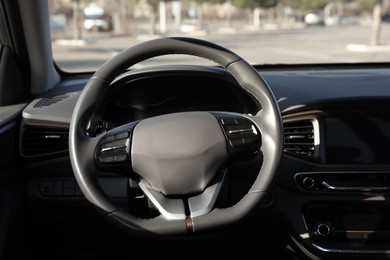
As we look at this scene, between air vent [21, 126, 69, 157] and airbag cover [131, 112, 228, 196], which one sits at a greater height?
airbag cover [131, 112, 228, 196]

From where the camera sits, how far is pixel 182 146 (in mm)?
2037

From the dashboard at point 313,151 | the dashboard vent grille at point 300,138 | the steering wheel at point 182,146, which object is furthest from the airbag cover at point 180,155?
the dashboard vent grille at point 300,138

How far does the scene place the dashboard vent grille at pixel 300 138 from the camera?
2.72 meters

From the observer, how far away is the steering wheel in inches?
78.0

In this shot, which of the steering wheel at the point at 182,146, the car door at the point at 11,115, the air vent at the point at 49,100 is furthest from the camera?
the air vent at the point at 49,100

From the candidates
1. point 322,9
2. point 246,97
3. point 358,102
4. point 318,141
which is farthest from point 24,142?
point 322,9

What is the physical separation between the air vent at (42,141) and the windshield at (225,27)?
0.44 m

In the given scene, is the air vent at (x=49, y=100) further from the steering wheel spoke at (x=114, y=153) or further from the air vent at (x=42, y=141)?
the steering wheel spoke at (x=114, y=153)

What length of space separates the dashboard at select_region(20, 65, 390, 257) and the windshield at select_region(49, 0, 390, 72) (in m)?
0.24

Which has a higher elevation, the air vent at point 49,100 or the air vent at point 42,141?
the air vent at point 49,100

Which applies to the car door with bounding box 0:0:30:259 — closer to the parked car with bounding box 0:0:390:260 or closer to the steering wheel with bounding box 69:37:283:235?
the parked car with bounding box 0:0:390:260

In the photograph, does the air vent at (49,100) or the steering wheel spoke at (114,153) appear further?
the air vent at (49,100)

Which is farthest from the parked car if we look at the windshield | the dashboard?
the windshield

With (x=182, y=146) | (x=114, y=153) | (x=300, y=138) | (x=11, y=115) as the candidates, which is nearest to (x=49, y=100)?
(x=11, y=115)
